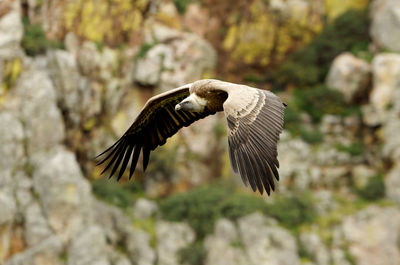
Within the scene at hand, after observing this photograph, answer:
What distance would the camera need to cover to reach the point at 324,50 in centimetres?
2983

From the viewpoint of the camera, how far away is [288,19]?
3012cm

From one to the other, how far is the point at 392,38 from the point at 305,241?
9545 millimetres

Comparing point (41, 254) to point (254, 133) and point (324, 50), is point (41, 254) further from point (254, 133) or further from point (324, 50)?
point (324, 50)

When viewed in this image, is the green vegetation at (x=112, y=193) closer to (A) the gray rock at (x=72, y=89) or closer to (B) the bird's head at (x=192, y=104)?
(A) the gray rock at (x=72, y=89)

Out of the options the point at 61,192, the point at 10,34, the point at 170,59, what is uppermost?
the point at 10,34

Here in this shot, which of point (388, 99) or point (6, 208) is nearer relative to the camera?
point (6, 208)

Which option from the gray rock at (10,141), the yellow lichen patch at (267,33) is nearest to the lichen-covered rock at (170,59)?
the yellow lichen patch at (267,33)

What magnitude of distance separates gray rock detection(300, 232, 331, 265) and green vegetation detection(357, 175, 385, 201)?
2.99m

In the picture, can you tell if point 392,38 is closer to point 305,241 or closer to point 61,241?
point 305,241

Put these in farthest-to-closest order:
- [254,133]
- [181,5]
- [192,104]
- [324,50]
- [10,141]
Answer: [324,50] < [181,5] < [10,141] < [192,104] < [254,133]

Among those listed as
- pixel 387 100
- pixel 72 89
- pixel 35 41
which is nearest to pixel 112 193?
pixel 72 89

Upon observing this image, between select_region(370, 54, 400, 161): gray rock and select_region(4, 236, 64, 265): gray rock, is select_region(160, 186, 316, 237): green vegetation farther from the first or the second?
select_region(4, 236, 64, 265): gray rock

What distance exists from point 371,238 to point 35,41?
12886 mm

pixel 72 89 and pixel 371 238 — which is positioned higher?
pixel 72 89
